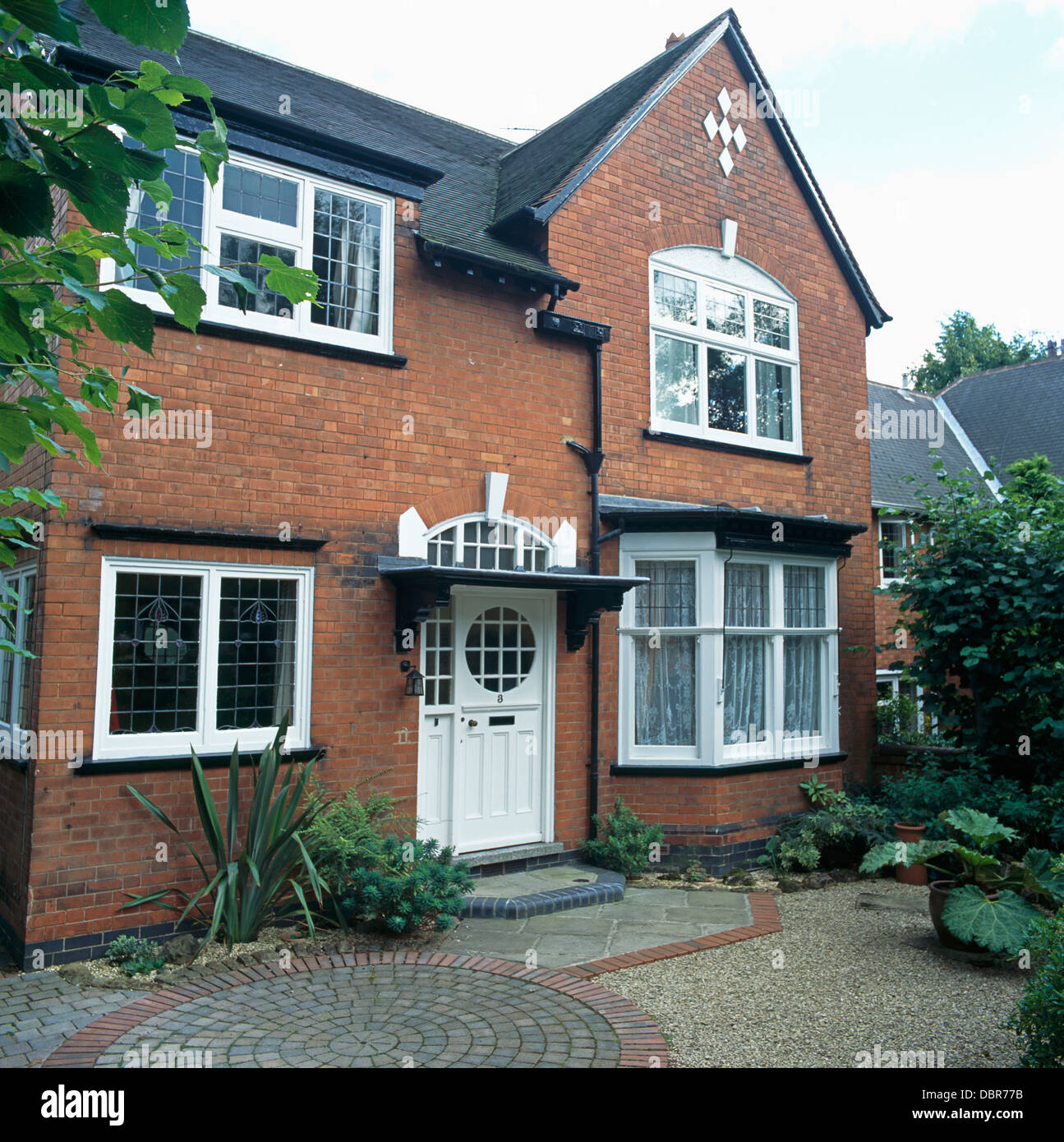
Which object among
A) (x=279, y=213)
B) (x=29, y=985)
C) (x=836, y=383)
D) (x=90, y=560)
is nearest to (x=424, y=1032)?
(x=29, y=985)

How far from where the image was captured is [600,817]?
9.09 m

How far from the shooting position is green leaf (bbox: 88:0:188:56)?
2.38m

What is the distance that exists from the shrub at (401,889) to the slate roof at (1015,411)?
21375 millimetres

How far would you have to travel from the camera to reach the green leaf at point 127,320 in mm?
2814

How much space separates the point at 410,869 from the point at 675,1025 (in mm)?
2373

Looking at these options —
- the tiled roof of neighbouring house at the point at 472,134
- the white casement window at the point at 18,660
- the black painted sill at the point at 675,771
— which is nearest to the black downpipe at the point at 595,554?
the black painted sill at the point at 675,771

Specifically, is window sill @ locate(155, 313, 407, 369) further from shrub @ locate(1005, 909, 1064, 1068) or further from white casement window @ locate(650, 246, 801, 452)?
shrub @ locate(1005, 909, 1064, 1068)

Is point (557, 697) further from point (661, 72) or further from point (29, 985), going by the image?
point (661, 72)

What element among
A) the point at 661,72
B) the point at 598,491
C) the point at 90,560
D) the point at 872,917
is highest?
the point at 661,72

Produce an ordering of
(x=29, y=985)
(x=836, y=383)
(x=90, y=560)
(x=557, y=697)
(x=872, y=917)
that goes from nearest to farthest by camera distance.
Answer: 1. (x=29, y=985)
2. (x=90, y=560)
3. (x=872, y=917)
4. (x=557, y=697)
5. (x=836, y=383)

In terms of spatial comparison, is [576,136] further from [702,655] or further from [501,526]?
[702,655]

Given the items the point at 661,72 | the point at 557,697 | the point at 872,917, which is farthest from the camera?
the point at 661,72

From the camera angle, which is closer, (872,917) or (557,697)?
(872,917)

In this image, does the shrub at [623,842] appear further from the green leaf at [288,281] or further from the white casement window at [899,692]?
the white casement window at [899,692]
